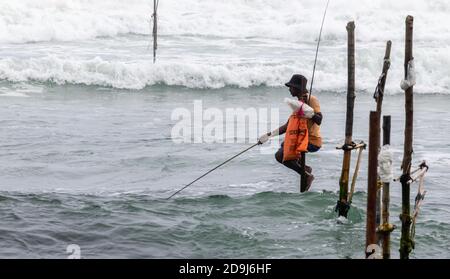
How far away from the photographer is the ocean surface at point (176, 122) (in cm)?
Result: 1103

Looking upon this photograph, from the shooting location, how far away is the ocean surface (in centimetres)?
1103

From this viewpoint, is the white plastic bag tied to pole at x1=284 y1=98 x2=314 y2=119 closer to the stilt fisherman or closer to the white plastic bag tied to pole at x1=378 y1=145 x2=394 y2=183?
the stilt fisherman

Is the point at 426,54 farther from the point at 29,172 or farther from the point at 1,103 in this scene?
the point at 29,172

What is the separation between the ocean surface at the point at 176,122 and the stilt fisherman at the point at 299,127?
867mm

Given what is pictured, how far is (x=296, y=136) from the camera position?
11.5 m

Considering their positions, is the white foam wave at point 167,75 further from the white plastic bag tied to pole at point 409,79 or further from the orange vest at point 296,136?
the white plastic bag tied to pole at point 409,79

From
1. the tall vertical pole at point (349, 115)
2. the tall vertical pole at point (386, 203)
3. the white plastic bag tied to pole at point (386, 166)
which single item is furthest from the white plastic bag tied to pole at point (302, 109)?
the white plastic bag tied to pole at point (386, 166)

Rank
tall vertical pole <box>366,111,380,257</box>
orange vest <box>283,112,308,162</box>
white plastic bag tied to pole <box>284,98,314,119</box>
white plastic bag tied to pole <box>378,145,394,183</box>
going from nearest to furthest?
tall vertical pole <box>366,111,380,257</box> → white plastic bag tied to pole <box>378,145,394,183</box> → white plastic bag tied to pole <box>284,98,314,119</box> → orange vest <box>283,112,308,162</box>

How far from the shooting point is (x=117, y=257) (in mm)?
9945

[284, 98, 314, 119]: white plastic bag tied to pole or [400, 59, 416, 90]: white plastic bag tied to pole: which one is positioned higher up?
[400, 59, 416, 90]: white plastic bag tied to pole

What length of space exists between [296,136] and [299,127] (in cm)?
17

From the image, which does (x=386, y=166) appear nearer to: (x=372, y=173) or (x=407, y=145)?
(x=407, y=145)

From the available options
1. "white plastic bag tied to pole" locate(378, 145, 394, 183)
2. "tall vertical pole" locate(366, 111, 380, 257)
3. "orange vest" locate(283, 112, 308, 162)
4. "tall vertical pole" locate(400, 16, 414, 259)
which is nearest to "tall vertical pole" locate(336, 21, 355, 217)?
"orange vest" locate(283, 112, 308, 162)

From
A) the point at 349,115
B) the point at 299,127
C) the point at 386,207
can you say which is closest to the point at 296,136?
the point at 299,127
